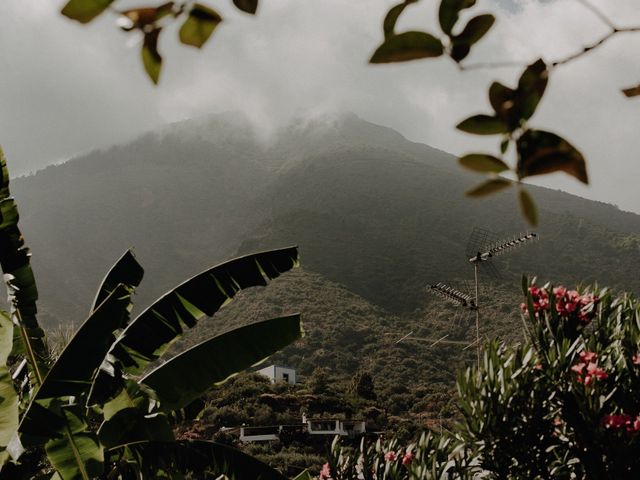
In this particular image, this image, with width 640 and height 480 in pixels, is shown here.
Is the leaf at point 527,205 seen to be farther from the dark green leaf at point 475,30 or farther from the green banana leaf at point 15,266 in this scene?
the green banana leaf at point 15,266

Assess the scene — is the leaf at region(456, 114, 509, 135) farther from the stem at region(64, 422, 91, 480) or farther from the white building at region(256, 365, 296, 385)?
the white building at region(256, 365, 296, 385)

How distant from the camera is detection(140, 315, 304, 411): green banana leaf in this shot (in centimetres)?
447

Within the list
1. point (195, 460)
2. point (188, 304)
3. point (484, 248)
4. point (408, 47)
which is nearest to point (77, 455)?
point (195, 460)

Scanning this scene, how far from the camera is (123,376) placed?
4512mm

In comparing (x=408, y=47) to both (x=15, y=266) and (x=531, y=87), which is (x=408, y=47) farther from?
(x=15, y=266)

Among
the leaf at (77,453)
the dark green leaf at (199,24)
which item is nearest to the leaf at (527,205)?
the dark green leaf at (199,24)

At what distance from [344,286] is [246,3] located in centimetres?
5169

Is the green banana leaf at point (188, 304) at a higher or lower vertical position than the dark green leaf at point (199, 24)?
lower

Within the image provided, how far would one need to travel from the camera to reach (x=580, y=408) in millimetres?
4719

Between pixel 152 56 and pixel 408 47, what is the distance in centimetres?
24

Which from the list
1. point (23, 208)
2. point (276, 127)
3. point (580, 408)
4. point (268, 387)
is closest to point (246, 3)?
point (580, 408)

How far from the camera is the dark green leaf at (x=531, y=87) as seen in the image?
1.49 feet

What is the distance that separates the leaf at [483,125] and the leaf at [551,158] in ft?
0.10

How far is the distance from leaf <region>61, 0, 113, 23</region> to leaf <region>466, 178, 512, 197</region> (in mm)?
329
